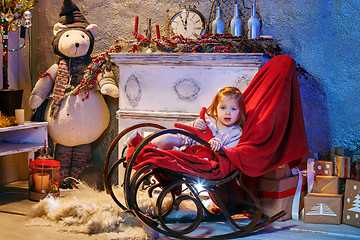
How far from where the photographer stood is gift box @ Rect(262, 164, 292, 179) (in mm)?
2896

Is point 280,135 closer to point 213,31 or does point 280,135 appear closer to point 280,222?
point 280,222

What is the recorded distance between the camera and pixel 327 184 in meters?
2.96

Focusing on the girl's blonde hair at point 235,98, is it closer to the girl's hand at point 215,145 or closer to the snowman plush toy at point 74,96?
the girl's hand at point 215,145

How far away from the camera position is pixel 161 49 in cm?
343

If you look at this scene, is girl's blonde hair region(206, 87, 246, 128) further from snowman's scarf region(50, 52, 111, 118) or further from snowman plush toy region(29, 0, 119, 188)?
snowman's scarf region(50, 52, 111, 118)

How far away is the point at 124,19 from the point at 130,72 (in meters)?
0.68

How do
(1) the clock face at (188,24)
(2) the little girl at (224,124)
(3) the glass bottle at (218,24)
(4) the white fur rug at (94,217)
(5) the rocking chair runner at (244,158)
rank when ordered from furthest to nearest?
(1) the clock face at (188,24), (3) the glass bottle at (218,24), (2) the little girl at (224,124), (4) the white fur rug at (94,217), (5) the rocking chair runner at (244,158)

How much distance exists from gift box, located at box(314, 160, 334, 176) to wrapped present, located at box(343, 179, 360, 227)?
0.17m

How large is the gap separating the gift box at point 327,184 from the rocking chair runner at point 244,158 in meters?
0.26

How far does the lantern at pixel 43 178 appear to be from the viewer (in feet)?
10.7

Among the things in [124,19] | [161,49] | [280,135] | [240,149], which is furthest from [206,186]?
[124,19]

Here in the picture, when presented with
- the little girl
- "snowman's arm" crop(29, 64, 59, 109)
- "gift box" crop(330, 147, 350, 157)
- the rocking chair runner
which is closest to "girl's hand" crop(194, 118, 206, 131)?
the little girl

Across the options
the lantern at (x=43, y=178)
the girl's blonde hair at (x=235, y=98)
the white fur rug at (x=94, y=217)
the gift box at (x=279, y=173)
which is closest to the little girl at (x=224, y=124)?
the girl's blonde hair at (x=235, y=98)

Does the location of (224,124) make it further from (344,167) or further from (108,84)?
(108,84)
